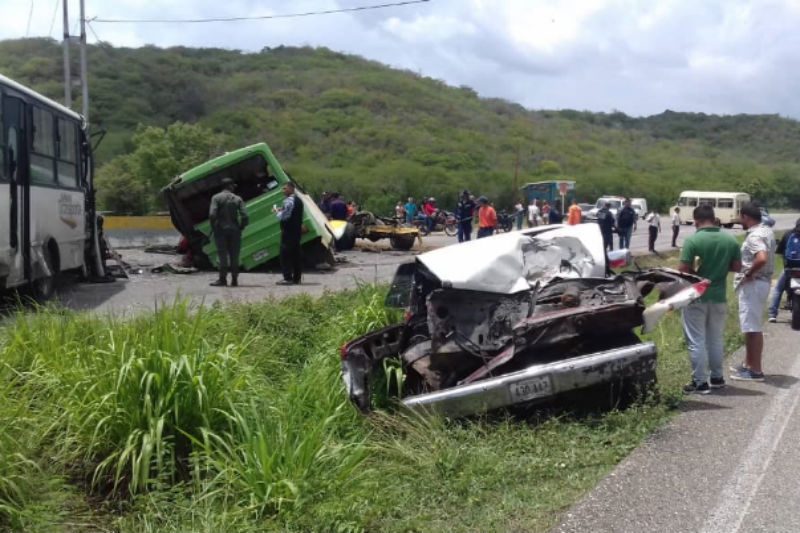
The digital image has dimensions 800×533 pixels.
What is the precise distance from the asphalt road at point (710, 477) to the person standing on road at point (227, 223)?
8299 mm

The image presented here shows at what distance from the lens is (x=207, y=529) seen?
14.4ft

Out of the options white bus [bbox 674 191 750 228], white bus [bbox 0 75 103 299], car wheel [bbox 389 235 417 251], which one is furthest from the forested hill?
white bus [bbox 0 75 103 299]

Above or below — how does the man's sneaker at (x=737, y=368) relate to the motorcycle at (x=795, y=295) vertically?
below

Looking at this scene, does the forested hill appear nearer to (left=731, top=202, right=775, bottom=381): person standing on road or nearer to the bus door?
the bus door

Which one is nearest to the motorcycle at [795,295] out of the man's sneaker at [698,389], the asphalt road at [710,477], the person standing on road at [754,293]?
the person standing on road at [754,293]

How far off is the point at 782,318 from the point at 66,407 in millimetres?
10485

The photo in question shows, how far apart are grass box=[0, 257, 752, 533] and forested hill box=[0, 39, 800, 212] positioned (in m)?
39.8

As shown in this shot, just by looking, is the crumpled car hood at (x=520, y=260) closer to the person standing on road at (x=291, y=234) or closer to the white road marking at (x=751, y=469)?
the white road marking at (x=751, y=469)

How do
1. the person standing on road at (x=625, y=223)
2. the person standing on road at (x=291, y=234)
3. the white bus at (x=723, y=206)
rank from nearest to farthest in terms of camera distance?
1. the person standing on road at (x=291, y=234)
2. the person standing on road at (x=625, y=223)
3. the white bus at (x=723, y=206)

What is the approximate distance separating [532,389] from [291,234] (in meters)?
8.61

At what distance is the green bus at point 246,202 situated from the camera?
1625 cm

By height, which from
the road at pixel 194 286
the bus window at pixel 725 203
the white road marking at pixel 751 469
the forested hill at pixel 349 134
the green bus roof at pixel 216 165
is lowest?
the white road marking at pixel 751 469

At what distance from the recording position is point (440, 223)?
3975cm

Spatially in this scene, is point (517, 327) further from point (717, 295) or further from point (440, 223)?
point (440, 223)
